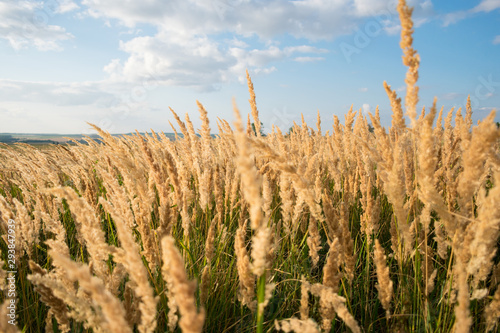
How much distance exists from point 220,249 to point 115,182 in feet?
2.70

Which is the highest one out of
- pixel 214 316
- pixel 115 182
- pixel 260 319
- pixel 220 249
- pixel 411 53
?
pixel 411 53

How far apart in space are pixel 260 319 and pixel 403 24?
1.22 metres

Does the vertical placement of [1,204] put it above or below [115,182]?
below

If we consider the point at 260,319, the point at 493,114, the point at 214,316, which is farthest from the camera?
the point at 214,316

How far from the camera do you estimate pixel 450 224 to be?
1.14 meters

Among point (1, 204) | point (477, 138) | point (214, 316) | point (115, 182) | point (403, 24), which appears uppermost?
point (403, 24)

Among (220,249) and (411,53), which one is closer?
(411,53)

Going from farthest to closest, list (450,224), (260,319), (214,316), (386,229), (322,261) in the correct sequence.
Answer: (386,229) → (322,261) → (214,316) → (450,224) → (260,319)

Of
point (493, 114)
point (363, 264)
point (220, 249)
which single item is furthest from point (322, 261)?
point (493, 114)

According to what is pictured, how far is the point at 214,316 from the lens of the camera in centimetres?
165

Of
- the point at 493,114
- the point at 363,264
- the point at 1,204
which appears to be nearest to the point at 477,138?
the point at 493,114

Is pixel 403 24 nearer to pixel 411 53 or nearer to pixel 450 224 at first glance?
pixel 411 53

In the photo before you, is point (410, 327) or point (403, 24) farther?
point (410, 327)

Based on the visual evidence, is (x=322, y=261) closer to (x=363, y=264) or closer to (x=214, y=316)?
(x=363, y=264)
